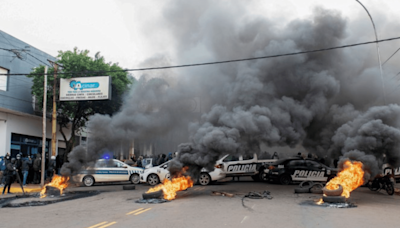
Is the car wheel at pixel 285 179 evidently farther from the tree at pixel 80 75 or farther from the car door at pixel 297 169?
the tree at pixel 80 75

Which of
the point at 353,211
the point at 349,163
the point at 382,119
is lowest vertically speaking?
the point at 353,211

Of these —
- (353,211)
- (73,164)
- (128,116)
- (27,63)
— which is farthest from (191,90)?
(27,63)

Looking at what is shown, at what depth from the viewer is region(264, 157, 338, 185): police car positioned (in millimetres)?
16688

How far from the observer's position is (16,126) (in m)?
22.0

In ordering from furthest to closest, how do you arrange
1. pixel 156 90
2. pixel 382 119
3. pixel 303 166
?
pixel 303 166 < pixel 156 90 < pixel 382 119

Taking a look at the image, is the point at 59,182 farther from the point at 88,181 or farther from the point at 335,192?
the point at 335,192

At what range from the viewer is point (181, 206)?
992 centimetres

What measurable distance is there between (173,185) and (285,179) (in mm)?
7663

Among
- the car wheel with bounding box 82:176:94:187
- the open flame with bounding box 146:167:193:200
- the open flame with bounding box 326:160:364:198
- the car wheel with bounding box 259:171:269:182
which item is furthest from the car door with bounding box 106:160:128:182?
the open flame with bounding box 326:160:364:198

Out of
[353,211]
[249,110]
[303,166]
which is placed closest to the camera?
[353,211]

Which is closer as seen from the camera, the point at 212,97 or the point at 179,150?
the point at 179,150

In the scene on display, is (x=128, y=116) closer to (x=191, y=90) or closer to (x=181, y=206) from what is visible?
(x=191, y=90)

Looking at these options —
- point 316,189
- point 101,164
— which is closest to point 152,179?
point 101,164

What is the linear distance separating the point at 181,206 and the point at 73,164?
6.44 meters
